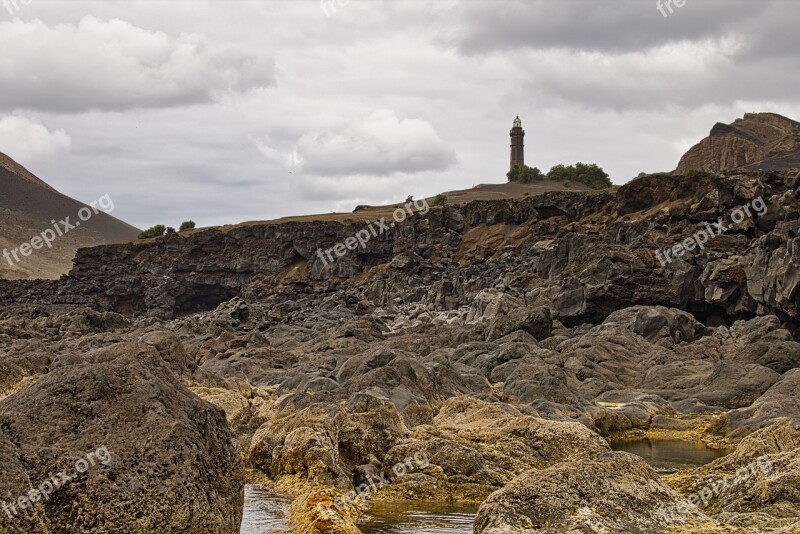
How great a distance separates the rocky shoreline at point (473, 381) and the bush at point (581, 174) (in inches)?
2489

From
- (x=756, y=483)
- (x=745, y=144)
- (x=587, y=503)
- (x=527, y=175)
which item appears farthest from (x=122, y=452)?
(x=527, y=175)

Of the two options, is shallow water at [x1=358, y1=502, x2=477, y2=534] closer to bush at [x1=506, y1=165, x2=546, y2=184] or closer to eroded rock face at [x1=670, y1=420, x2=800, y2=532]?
eroded rock face at [x1=670, y1=420, x2=800, y2=532]

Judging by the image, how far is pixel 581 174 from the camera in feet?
596

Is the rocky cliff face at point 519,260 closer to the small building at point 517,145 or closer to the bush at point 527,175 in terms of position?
the bush at point 527,175

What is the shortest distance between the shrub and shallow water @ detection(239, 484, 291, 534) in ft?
535

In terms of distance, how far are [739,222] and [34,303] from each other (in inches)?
3568

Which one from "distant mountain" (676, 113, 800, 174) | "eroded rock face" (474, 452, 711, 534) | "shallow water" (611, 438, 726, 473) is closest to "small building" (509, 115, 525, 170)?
"distant mountain" (676, 113, 800, 174)

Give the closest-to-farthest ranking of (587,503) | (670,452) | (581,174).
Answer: (587,503) → (670,452) → (581,174)

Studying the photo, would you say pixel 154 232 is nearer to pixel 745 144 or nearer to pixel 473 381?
pixel 745 144

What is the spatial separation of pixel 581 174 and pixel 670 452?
156650 millimetres

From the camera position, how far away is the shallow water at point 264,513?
53.1 ft

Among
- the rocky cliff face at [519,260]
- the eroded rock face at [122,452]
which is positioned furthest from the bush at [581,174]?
the eroded rock face at [122,452]

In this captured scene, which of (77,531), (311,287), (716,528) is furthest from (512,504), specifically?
(311,287)

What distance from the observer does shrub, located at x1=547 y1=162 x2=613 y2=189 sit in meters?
179
